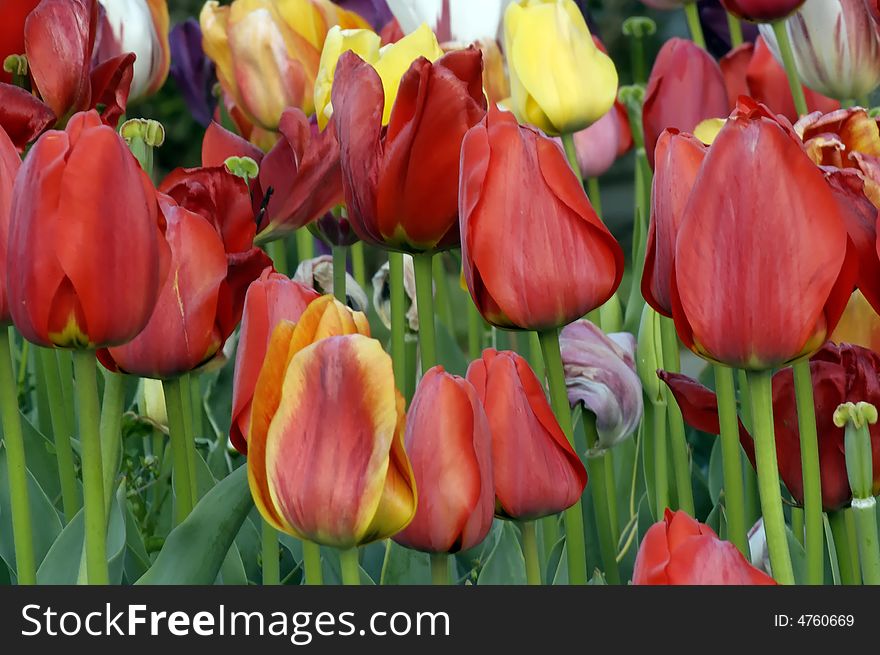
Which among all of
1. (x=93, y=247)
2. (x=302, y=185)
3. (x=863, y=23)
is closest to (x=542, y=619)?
(x=93, y=247)

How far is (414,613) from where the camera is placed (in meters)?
0.66

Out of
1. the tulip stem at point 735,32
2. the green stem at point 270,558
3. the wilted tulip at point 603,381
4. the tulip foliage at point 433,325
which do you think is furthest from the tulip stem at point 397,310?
the tulip stem at point 735,32

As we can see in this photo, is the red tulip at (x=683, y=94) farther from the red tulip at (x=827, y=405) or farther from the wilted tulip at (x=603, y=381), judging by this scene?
the red tulip at (x=827, y=405)

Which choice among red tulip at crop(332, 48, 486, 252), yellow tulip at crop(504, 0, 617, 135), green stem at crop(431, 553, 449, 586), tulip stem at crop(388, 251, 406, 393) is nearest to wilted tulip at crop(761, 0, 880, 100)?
yellow tulip at crop(504, 0, 617, 135)

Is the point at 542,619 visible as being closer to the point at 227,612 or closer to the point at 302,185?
the point at 227,612

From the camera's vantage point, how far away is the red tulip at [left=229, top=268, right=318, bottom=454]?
707 millimetres

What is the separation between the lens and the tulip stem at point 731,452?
0.83 metres

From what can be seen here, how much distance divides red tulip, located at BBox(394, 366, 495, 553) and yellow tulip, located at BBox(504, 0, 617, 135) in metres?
0.53

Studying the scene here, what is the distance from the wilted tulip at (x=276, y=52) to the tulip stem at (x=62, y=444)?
421mm

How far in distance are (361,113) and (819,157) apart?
0.91 feet

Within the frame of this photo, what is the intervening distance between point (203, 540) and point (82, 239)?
0.20m

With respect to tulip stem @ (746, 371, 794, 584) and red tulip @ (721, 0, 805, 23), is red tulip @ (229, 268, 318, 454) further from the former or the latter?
red tulip @ (721, 0, 805, 23)

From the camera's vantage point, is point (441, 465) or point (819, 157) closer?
point (441, 465)

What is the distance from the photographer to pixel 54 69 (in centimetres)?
93
